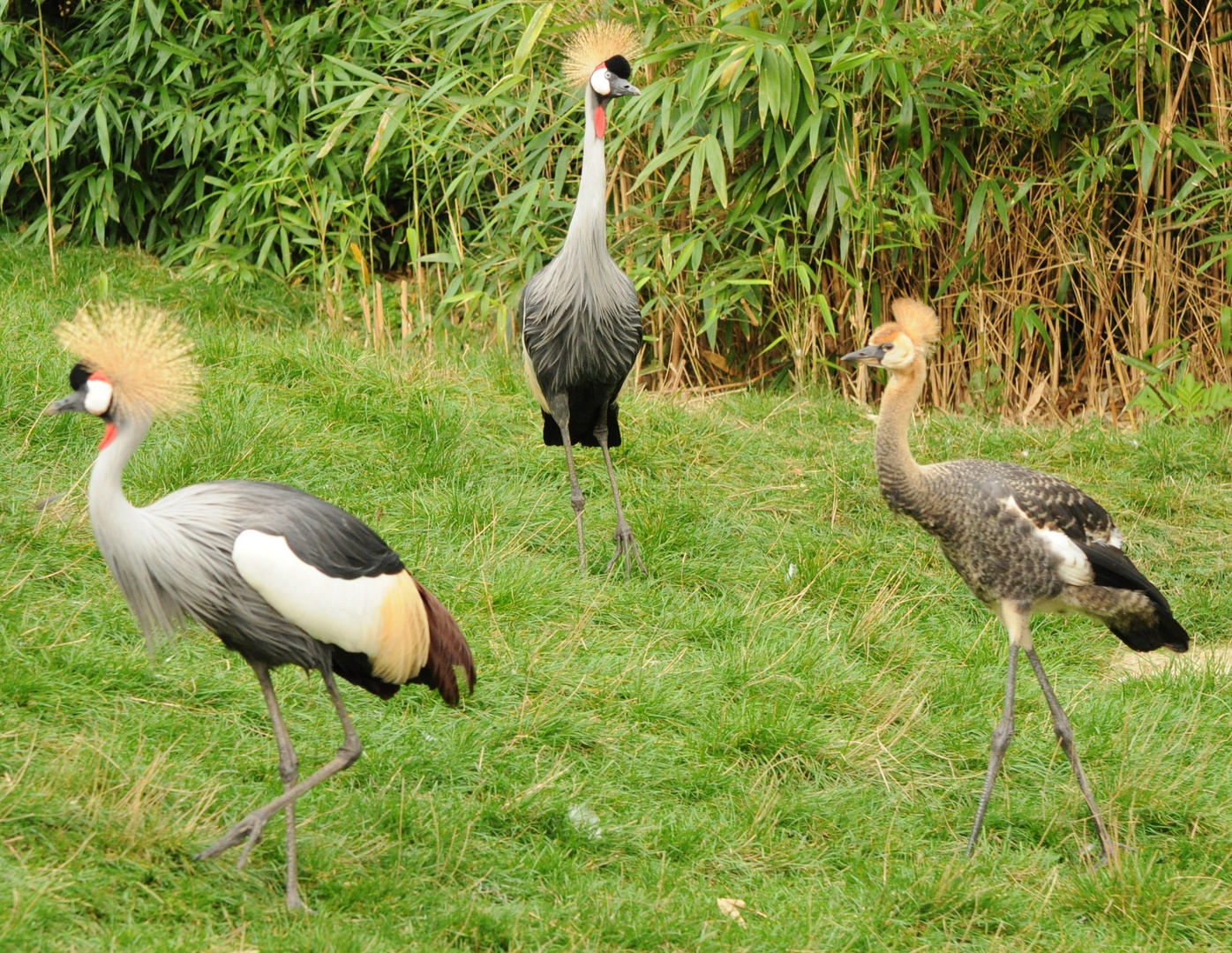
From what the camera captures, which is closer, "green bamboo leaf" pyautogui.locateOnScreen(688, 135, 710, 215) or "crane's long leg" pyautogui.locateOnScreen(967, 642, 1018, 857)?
"crane's long leg" pyautogui.locateOnScreen(967, 642, 1018, 857)

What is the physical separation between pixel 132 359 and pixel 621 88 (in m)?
2.71

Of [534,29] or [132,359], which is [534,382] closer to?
[534,29]

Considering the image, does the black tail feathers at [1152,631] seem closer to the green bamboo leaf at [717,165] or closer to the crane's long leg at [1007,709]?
the crane's long leg at [1007,709]

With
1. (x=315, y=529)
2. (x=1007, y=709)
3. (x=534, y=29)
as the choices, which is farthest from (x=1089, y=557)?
(x=534, y=29)

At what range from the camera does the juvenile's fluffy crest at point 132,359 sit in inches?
118

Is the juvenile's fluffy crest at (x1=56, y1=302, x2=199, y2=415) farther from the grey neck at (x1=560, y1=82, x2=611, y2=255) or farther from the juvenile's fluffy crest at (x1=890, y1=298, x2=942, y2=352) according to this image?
the grey neck at (x1=560, y1=82, x2=611, y2=255)

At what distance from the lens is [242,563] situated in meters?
3.05

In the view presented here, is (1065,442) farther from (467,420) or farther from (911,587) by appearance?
(467,420)

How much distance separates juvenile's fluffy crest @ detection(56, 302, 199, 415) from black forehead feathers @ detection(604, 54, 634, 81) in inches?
102

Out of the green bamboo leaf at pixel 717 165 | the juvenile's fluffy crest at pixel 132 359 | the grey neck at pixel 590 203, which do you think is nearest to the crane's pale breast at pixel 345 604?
the juvenile's fluffy crest at pixel 132 359

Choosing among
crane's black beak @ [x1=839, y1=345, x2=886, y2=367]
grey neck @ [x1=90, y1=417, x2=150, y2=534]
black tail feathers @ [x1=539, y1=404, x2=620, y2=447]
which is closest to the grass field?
black tail feathers @ [x1=539, y1=404, x2=620, y2=447]

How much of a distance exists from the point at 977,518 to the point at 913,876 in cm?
96

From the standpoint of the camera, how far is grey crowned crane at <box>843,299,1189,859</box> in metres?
3.75

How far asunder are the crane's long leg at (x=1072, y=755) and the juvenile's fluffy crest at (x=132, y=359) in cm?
231
